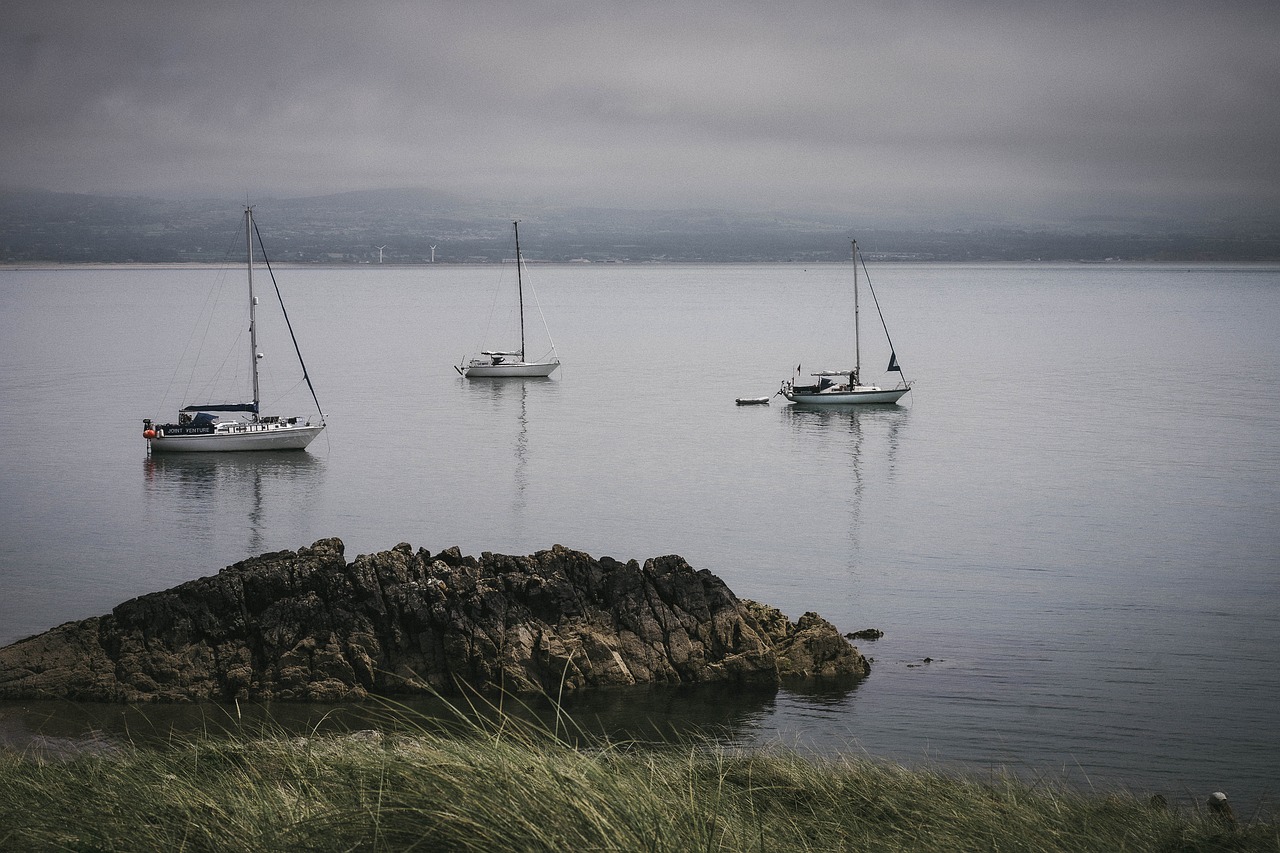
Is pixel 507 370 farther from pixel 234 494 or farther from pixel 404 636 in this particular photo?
pixel 404 636

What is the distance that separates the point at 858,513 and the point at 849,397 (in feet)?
77.6

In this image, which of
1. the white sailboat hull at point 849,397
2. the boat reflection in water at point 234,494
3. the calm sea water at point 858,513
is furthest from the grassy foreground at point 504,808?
the white sailboat hull at point 849,397

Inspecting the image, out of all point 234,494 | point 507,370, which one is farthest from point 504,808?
point 507,370

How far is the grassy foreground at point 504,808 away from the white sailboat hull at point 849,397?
4330 cm

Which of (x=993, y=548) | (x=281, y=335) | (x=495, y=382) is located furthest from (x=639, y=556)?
(x=281, y=335)

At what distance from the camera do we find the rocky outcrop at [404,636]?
15.8 m

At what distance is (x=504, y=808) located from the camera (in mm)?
6270

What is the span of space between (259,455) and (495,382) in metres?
26.2

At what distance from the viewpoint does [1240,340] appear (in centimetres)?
9594

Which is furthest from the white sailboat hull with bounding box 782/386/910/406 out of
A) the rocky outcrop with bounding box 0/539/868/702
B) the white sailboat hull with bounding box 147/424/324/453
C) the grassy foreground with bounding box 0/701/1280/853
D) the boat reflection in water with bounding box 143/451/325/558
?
the grassy foreground with bounding box 0/701/1280/853

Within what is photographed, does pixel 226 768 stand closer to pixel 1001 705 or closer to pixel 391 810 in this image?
pixel 391 810

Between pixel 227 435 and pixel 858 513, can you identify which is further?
pixel 227 435

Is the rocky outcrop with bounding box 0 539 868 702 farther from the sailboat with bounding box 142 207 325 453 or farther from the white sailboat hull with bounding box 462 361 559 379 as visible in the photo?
the white sailboat hull with bounding box 462 361 559 379

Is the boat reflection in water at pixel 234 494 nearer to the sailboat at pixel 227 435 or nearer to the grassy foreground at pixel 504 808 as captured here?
the sailboat at pixel 227 435
